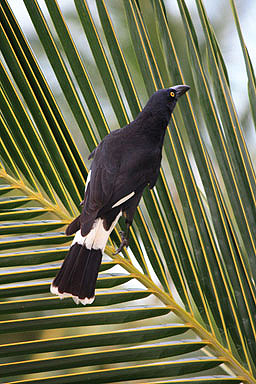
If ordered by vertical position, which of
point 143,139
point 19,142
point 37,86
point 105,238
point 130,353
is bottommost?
point 130,353

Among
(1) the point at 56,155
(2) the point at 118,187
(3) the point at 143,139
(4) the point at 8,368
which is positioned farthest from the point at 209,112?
(4) the point at 8,368

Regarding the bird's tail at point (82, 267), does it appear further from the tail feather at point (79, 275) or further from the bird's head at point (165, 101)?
the bird's head at point (165, 101)

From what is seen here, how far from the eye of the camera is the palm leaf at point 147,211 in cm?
106

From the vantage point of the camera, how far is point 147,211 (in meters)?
1.21

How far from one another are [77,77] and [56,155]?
20cm

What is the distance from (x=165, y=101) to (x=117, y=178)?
0.76 feet

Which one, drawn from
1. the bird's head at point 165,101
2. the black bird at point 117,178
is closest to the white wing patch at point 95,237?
the black bird at point 117,178

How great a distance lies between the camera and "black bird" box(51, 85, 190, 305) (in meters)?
1.13

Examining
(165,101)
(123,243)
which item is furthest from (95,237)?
(165,101)

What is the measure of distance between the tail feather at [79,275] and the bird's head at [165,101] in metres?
0.39

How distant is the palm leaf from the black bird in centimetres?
4

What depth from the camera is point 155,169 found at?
3.99 ft

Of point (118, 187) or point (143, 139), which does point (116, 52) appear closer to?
point (143, 139)

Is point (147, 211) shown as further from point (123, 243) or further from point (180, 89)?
point (180, 89)
